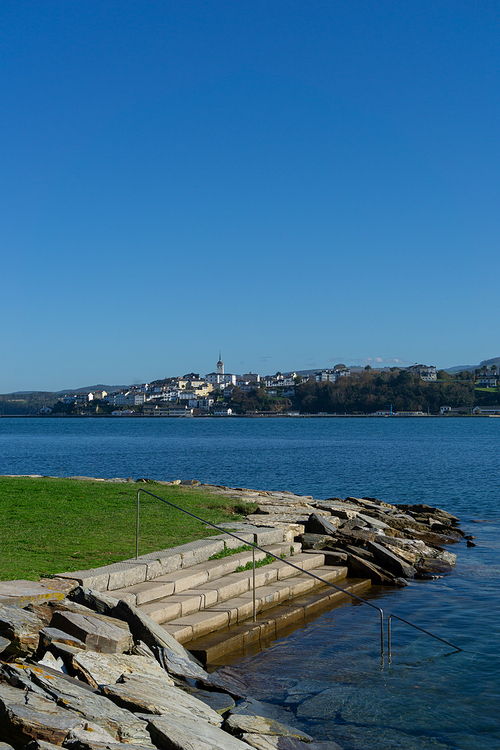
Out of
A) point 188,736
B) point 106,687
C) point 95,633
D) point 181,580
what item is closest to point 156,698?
point 106,687

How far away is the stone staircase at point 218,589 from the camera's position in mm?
7949

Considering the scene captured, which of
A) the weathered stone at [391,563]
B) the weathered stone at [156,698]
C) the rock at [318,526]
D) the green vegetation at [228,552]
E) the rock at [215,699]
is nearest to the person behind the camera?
the weathered stone at [156,698]

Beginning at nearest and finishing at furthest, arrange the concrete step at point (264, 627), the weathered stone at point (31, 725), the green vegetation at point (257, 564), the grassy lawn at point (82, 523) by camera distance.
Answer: the weathered stone at point (31, 725) < the concrete step at point (264, 627) < the grassy lawn at point (82, 523) < the green vegetation at point (257, 564)

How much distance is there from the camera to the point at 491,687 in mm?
7445

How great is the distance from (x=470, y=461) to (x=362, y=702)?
43112 millimetres

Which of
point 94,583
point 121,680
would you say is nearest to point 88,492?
point 94,583

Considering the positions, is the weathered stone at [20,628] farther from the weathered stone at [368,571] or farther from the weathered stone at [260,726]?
the weathered stone at [368,571]

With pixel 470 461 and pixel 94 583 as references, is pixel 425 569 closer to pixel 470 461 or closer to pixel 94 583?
pixel 94 583

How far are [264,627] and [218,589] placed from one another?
805 millimetres

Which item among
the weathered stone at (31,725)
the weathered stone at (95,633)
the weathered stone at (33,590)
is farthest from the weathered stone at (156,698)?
the weathered stone at (33,590)

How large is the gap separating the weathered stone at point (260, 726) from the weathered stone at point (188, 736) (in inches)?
19.4

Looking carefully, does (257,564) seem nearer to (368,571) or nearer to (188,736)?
(368,571)

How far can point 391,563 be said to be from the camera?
12.8m

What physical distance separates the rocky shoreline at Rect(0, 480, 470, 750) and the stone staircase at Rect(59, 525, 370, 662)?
0.68 meters
